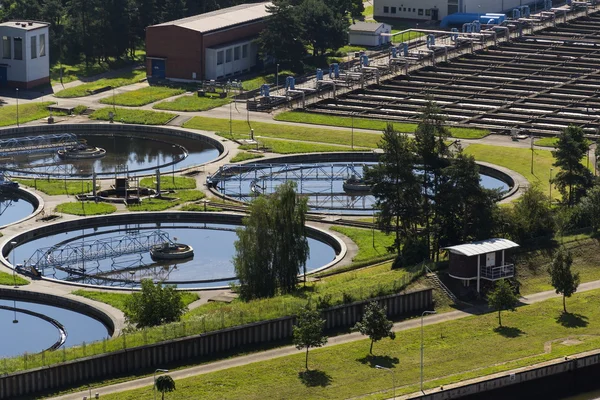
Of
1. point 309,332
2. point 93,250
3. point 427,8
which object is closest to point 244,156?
point 93,250

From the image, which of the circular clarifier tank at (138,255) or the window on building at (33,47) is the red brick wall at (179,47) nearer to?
the window on building at (33,47)

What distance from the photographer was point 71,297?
75.9 metres

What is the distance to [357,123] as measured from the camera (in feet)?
388

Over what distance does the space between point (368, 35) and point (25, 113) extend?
43.1 m

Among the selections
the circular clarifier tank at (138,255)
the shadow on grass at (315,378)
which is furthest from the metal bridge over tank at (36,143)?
the shadow on grass at (315,378)

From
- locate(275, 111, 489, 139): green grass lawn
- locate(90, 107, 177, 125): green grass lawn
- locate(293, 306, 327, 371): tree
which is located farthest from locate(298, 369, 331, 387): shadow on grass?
locate(90, 107, 177, 125): green grass lawn

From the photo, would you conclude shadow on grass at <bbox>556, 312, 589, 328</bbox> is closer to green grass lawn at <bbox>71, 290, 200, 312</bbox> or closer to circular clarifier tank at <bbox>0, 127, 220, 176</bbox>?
green grass lawn at <bbox>71, 290, 200, 312</bbox>

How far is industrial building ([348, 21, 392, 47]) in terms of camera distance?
152 meters

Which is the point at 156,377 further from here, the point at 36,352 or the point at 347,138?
the point at 347,138

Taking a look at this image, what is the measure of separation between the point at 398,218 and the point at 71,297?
1754 centimetres

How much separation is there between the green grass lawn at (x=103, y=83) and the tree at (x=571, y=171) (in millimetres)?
49029

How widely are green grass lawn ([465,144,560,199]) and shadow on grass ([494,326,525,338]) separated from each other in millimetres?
29213

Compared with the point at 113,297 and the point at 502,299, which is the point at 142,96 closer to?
the point at 113,297

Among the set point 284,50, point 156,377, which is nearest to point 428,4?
point 284,50
